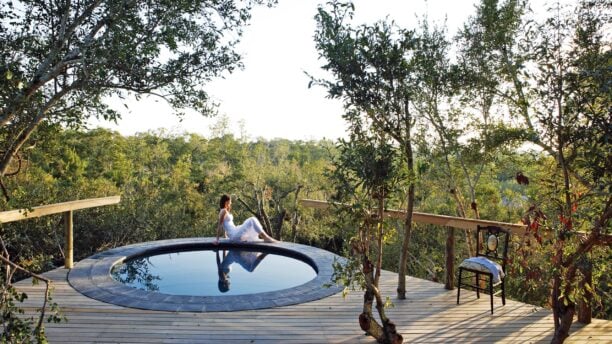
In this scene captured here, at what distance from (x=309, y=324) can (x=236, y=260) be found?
304 cm

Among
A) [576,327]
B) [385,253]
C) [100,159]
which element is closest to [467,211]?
[385,253]

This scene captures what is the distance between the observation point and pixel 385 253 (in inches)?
518

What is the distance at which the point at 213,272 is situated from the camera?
6.09 metres

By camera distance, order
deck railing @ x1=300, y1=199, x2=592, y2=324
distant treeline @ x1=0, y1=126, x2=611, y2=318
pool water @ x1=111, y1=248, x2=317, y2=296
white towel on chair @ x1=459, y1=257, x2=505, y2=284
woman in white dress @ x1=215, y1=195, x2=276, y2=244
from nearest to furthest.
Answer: deck railing @ x1=300, y1=199, x2=592, y2=324 < white towel on chair @ x1=459, y1=257, x2=505, y2=284 < pool water @ x1=111, y1=248, x2=317, y2=296 < woman in white dress @ x1=215, y1=195, x2=276, y2=244 < distant treeline @ x1=0, y1=126, x2=611, y2=318

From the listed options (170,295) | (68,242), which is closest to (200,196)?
(68,242)

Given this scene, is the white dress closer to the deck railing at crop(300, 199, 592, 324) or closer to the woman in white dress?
the woman in white dress

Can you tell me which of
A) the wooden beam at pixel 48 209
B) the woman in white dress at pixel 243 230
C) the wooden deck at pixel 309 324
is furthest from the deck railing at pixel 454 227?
the wooden beam at pixel 48 209

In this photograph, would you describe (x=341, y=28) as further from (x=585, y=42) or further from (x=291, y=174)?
(x=291, y=174)

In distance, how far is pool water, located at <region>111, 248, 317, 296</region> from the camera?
5.50 m

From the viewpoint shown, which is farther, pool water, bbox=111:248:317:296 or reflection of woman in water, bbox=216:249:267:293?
reflection of woman in water, bbox=216:249:267:293

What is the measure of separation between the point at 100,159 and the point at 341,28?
Answer: 1670 centimetres

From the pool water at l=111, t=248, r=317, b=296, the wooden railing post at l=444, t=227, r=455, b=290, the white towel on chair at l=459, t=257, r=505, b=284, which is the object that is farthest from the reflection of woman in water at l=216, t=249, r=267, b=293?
the white towel on chair at l=459, t=257, r=505, b=284

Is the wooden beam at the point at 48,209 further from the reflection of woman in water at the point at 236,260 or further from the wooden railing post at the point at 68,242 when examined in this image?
the reflection of woman in water at the point at 236,260

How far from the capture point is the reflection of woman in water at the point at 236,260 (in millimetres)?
6066
